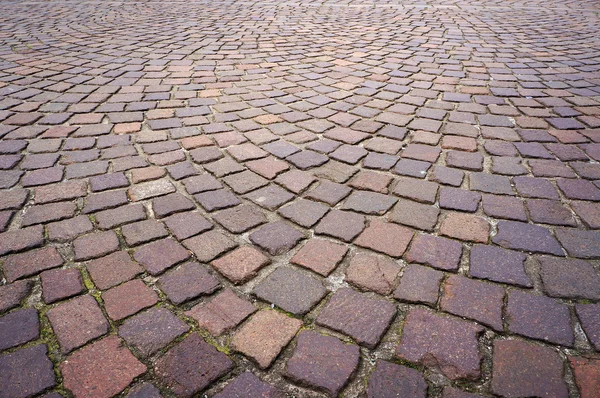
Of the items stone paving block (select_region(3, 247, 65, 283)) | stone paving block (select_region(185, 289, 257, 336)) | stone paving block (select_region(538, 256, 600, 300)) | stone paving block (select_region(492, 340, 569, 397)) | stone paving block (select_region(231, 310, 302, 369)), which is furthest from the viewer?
stone paving block (select_region(3, 247, 65, 283))

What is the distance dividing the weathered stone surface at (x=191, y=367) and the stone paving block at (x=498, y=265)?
1236 millimetres

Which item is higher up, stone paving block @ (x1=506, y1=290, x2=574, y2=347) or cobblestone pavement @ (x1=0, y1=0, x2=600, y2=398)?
cobblestone pavement @ (x1=0, y1=0, x2=600, y2=398)

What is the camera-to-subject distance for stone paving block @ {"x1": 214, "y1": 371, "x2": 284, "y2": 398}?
137cm

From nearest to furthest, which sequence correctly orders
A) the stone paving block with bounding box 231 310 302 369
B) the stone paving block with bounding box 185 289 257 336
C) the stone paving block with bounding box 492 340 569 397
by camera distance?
1. the stone paving block with bounding box 492 340 569 397
2. the stone paving block with bounding box 231 310 302 369
3. the stone paving block with bounding box 185 289 257 336

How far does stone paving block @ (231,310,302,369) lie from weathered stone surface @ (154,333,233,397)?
0.30 ft

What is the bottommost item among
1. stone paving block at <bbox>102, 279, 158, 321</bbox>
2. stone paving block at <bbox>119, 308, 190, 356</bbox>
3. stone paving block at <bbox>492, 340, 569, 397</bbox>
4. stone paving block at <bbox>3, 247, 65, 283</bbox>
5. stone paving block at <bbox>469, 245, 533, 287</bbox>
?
stone paving block at <bbox>492, 340, 569, 397</bbox>

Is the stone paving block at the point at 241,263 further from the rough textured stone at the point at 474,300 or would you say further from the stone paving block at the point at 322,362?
the rough textured stone at the point at 474,300

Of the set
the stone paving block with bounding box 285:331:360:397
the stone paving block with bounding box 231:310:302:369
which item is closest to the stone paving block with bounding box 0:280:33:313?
the stone paving block with bounding box 231:310:302:369

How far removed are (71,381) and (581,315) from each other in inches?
81.2

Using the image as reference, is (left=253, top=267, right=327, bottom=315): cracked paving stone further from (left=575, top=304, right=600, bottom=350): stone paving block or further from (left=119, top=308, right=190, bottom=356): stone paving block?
(left=575, top=304, right=600, bottom=350): stone paving block

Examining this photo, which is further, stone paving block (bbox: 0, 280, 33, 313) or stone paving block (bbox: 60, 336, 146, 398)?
stone paving block (bbox: 0, 280, 33, 313)

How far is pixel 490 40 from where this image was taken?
556 centimetres

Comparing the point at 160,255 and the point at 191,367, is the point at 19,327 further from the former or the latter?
the point at 191,367

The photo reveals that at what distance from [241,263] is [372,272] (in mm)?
652
